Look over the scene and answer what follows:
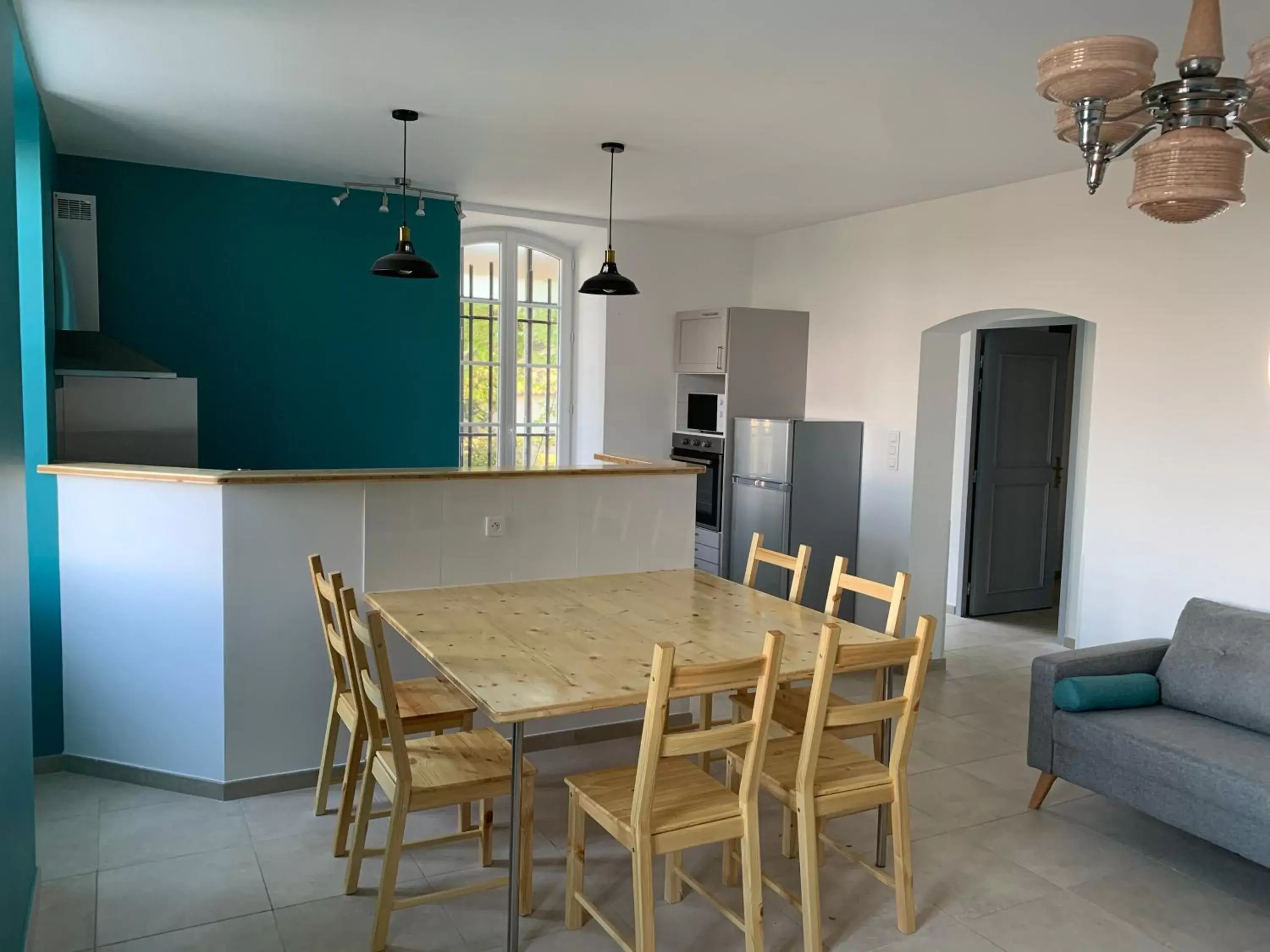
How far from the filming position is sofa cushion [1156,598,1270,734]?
331 cm

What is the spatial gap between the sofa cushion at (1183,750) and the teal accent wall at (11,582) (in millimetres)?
3330

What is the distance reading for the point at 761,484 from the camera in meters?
5.67

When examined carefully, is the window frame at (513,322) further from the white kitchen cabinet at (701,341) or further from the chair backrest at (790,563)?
the chair backrest at (790,563)

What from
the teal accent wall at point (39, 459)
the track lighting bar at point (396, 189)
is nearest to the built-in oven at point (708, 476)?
the track lighting bar at point (396, 189)

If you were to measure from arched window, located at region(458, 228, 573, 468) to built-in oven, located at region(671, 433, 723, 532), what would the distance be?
0.99 m

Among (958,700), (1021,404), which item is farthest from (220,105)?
(1021,404)

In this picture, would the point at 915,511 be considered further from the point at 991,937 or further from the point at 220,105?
the point at 220,105

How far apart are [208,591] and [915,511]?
12.4ft

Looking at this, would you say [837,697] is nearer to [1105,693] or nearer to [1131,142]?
[1105,693]

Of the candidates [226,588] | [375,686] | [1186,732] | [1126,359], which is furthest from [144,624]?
[1126,359]

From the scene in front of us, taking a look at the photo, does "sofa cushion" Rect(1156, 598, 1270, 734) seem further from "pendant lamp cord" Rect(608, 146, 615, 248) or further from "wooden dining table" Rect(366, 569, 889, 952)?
"pendant lamp cord" Rect(608, 146, 615, 248)

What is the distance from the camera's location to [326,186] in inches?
210

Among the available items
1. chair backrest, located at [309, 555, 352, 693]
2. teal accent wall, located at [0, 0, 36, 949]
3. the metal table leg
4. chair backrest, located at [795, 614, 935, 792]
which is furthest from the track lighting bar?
chair backrest, located at [795, 614, 935, 792]

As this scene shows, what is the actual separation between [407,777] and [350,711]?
0.66 meters
